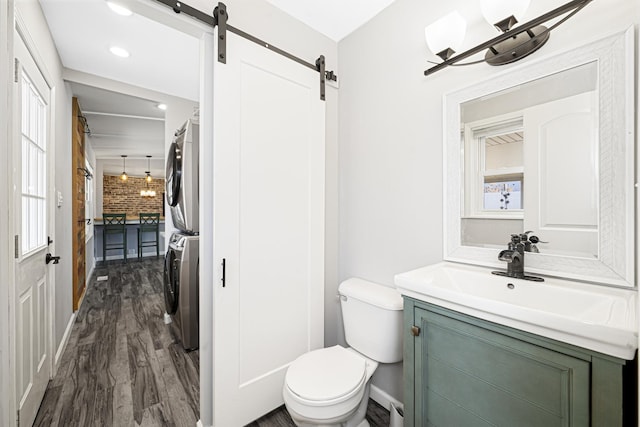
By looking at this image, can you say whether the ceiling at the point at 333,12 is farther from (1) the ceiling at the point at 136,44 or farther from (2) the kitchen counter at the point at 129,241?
(2) the kitchen counter at the point at 129,241

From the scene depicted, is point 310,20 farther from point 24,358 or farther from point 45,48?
point 24,358

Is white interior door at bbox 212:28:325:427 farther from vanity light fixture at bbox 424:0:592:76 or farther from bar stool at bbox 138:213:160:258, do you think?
bar stool at bbox 138:213:160:258

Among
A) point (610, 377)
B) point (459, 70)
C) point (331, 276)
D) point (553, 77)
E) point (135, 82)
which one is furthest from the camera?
point (135, 82)

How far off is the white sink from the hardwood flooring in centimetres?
103

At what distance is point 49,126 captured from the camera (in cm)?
193

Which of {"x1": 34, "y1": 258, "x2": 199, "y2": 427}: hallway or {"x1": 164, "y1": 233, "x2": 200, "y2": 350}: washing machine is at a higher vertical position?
{"x1": 164, "y1": 233, "x2": 200, "y2": 350}: washing machine

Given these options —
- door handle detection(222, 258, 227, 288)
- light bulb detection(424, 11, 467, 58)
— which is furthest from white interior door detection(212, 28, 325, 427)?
light bulb detection(424, 11, 467, 58)

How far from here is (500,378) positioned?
2.96ft

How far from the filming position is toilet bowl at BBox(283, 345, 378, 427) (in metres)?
1.15

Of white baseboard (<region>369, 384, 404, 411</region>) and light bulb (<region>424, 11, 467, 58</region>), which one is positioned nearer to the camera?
light bulb (<region>424, 11, 467, 58</region>)

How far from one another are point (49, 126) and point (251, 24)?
1642mm

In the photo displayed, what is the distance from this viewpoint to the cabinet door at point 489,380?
→ 77 centimetres

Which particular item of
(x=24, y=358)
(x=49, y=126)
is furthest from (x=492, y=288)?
(x=49, y=126)

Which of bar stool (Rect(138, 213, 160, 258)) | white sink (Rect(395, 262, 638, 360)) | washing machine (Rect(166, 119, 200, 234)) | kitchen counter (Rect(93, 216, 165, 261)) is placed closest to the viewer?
white sink (Rect(395, 262, 638, 360))
